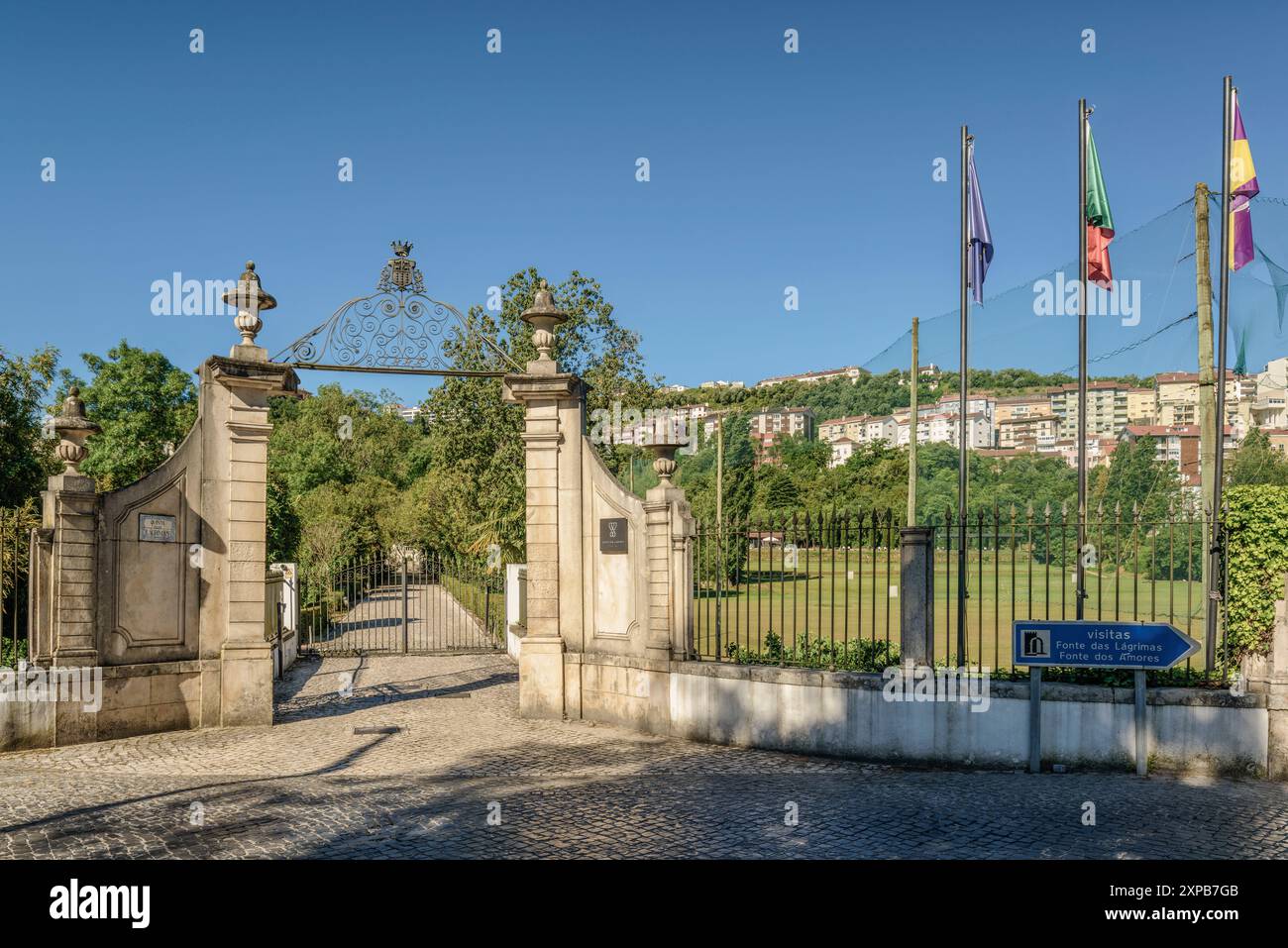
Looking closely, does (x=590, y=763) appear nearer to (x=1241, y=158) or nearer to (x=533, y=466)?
(x=533, y=466)

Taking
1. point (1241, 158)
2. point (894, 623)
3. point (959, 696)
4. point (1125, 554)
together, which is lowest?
point (894, 623)

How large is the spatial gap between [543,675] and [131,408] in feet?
127

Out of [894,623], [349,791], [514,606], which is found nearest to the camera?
[349,791]

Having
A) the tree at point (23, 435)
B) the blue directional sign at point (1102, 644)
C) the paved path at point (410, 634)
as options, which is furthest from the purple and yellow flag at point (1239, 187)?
the tree at point (23, 435)

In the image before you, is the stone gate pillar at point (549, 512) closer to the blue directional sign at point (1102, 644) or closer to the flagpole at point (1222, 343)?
the blue directional sign at point (1102, 644)

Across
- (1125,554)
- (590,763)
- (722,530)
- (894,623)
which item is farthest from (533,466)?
(894,623)

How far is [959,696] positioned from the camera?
32.2ft

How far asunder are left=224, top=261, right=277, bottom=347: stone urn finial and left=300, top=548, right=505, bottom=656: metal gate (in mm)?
6945

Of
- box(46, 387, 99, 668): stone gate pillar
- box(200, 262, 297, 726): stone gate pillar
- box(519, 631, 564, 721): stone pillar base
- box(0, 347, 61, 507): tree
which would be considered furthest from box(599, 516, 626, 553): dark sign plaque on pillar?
box(0, 347, 61, 507): tree

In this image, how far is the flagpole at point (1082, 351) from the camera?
34.0 ft

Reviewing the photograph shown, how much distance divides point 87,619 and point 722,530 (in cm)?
744

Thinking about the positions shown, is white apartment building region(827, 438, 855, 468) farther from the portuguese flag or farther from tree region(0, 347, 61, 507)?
the portuguese flag

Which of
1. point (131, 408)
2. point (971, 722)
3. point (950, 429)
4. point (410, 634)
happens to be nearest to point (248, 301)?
point (971, 722)

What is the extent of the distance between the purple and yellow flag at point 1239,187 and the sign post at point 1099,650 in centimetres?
456
